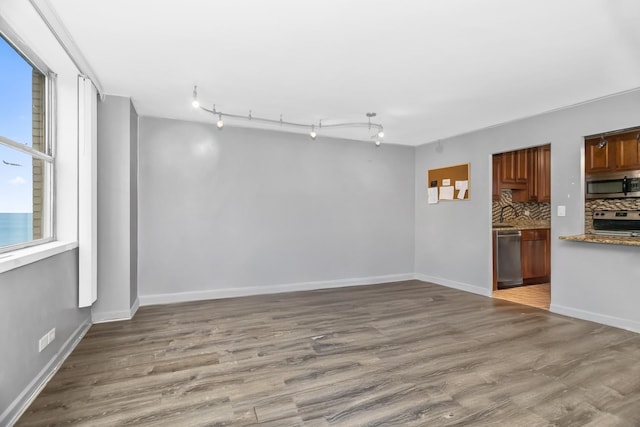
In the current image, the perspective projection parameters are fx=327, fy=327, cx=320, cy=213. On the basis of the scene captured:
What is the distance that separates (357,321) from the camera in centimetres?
367

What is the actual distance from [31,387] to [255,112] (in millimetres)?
3278

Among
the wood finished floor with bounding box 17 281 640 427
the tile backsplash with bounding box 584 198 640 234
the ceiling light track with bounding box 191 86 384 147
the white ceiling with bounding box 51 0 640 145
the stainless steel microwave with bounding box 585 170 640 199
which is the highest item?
the white ceiling with bounding box 51 0 640 145

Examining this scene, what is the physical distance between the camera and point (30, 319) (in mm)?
2152

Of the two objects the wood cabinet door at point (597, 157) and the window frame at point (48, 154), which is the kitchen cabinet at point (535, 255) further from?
the window frame at point (48, 154)

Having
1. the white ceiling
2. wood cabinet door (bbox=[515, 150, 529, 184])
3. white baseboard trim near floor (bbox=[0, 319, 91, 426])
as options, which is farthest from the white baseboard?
wood cabinet door (bbox=[515, 150, 529, 184])

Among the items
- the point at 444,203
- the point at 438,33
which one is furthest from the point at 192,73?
the point at 444,203

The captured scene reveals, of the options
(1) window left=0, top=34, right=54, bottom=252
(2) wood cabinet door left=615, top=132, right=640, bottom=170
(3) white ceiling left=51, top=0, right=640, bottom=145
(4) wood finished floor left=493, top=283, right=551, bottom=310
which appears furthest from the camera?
(4) wood finished floor left=493, top=283, right=551, bottom=310

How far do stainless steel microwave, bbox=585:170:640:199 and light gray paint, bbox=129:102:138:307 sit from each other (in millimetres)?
5832

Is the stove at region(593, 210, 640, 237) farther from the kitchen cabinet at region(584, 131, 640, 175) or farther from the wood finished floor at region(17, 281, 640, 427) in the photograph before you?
the wood finished floor at region(17, 281, 640, 427)

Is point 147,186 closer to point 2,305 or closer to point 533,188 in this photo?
point 2,305

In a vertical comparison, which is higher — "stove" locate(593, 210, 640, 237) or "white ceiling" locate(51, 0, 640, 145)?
"white ceiling" locate(51, 0, 640, 145)

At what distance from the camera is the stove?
430 cm

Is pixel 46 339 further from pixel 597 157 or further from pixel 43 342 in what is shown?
pixel 597 157

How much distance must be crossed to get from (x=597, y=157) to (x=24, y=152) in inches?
244
